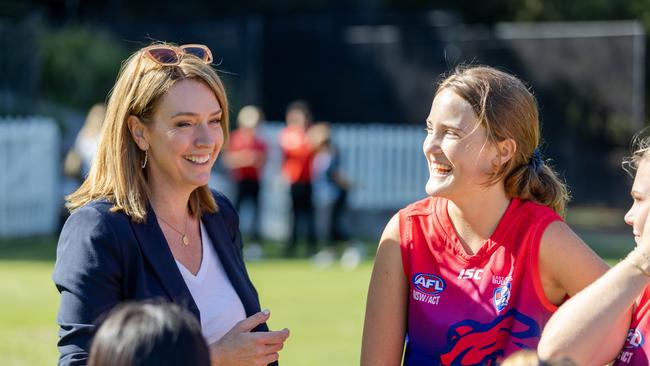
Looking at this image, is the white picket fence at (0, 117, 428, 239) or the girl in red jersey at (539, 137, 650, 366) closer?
the girl in red jersey at (539, 137, 650, 366)

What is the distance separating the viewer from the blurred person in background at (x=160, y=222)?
3.39 m

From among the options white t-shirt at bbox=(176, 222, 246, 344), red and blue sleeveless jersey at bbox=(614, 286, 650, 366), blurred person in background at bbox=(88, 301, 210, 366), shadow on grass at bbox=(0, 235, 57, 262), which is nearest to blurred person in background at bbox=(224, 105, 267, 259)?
shadow on grass at bbox=(0, 235, 57, 262)

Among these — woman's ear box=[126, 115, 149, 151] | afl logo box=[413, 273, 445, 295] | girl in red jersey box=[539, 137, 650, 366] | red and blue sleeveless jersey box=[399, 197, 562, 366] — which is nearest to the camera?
girl in red jersey box=[539, 137, 650, 366]

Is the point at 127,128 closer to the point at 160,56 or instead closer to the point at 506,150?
the point at 160,56

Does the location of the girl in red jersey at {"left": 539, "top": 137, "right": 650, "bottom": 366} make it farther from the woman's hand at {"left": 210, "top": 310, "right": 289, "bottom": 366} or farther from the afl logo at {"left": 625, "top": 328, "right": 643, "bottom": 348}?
the woman's hand at {"left": 210, "top": 310, "right": 289, "bottom": 366}

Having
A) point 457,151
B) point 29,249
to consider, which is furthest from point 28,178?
point 457,151

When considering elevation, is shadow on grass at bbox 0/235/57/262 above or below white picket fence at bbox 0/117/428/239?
below

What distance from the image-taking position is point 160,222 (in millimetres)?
3693

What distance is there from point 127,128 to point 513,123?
1.25 m

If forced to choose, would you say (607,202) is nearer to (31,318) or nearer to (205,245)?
(31,318)

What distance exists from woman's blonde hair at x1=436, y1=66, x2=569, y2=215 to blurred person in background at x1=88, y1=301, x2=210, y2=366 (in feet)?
4.86

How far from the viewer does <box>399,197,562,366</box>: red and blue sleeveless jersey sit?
3.46 metres

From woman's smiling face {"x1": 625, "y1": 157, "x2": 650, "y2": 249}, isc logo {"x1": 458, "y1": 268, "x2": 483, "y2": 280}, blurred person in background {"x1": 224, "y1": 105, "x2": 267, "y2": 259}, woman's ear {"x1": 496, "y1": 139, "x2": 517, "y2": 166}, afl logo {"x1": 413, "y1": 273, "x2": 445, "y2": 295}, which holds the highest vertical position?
woman's ear {"x1": 496, "y1": 139, "x2": 517, "y2": 166}

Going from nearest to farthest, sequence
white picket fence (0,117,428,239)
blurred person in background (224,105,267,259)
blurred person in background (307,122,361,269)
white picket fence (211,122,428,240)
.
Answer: blurred person in background (307,122,361,269) < blurred person in background (224,105,267,259) < white picket fence (0,117,428,239) < white picket fence (211,122,428,240)
